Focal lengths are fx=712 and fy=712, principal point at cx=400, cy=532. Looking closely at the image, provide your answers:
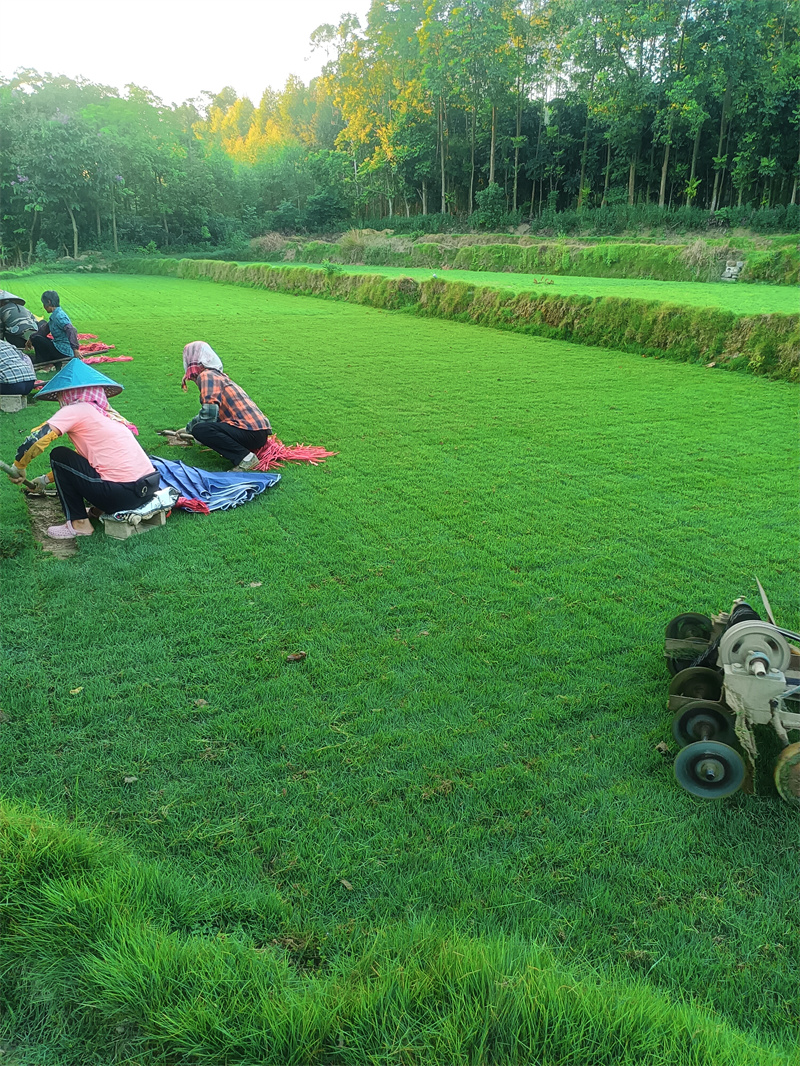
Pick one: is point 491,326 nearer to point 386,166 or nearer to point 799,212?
point 799,212

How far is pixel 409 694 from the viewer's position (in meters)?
4.00

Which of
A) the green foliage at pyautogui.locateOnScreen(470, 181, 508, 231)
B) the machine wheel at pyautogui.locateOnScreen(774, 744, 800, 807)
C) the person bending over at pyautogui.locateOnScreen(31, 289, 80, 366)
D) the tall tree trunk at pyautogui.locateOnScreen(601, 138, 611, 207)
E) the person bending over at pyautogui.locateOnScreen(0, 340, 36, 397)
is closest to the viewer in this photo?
the machine wheel at pyautogui.locateOnScreen(774, 744, 800, 807)

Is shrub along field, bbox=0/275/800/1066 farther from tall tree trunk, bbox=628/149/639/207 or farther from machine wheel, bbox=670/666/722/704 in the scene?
tall tree trunk, bbox=628/149/639/207

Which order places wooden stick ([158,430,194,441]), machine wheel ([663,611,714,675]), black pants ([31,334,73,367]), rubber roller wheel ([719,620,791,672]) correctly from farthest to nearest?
black pants ([31,334,73,367]) < wooden stick ([158,430,194,441]) < machine wheel ([663,611,714,675]) < rubber roller wheel ([719,620,791,672])

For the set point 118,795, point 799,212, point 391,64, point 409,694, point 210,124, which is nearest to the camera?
point 118,795

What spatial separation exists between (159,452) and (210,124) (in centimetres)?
9964

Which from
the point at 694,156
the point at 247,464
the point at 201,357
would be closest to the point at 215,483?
the point at 247,464

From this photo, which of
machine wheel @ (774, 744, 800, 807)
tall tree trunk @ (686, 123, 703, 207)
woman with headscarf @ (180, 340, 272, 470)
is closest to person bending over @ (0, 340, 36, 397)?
woman with headscarf @ (180, 340, 272, 470)

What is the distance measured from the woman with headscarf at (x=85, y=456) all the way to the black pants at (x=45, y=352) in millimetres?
7289

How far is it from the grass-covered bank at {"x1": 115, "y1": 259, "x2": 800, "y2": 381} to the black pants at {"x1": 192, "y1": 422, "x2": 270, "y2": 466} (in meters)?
9.51

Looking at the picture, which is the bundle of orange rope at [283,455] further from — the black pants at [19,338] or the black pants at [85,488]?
the black pants at [19,338]

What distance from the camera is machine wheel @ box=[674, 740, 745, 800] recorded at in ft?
10.4

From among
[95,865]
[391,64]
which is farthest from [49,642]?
[391,64]

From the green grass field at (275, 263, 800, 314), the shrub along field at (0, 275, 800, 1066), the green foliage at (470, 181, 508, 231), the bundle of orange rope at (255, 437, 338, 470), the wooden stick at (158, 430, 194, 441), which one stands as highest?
the green foliage at (470, 181, 508, 231)
